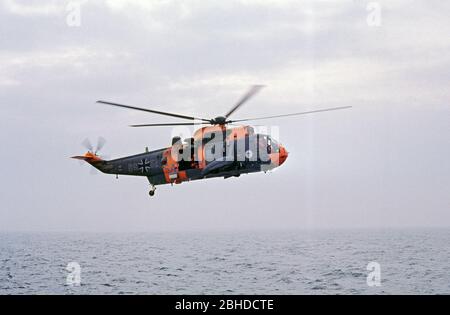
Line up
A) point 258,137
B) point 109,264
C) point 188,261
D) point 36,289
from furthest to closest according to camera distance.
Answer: point 188,261, point 109,264, point 36,289, point 258,137

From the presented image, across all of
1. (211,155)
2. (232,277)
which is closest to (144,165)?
(211,155)

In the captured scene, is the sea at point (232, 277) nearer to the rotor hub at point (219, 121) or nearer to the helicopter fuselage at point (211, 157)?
the helicopter fuselage at point (211, 157)

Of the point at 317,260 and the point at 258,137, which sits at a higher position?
the point at 258,137

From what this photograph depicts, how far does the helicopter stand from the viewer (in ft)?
98.3

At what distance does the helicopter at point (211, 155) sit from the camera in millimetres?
29953

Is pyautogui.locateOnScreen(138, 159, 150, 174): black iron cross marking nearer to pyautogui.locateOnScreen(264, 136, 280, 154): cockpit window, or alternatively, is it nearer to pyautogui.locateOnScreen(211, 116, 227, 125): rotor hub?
pyautogui.locateOnScreen(211, 116, 227, 125): rotor hub

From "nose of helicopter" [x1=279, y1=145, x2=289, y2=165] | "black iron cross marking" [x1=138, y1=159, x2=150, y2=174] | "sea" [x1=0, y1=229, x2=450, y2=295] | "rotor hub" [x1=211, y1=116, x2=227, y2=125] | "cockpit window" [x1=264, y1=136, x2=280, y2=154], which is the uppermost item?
"rotor hub" [x1=211, y1=116, x2=227, y2=125]

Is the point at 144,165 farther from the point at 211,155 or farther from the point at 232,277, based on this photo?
the point at 232,277

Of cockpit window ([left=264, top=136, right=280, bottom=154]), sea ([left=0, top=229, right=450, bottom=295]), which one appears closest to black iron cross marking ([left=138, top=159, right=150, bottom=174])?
cockpit window ([left=264, top=136, right=280, bottom=154])
